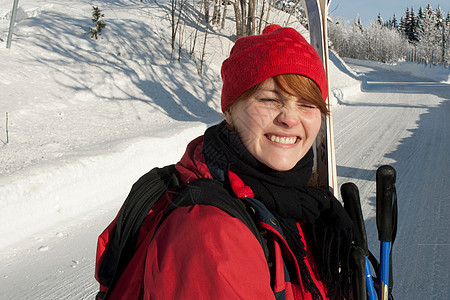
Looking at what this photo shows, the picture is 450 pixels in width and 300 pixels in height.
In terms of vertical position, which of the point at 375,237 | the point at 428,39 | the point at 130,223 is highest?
the point at 428,39

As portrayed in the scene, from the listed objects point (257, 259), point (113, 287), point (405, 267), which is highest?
point (257, 259)

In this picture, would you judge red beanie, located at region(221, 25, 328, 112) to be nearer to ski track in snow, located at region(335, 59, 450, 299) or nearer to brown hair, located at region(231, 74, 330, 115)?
brown hair, located at region(231, 74, 330, 115)

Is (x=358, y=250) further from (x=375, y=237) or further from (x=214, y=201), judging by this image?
(x=375, y=237)

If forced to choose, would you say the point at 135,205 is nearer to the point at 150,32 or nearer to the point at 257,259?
the point at 257,259

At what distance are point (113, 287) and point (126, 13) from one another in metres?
15.8

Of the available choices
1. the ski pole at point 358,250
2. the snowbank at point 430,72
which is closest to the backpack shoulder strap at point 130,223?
the ski pole at point 358,250

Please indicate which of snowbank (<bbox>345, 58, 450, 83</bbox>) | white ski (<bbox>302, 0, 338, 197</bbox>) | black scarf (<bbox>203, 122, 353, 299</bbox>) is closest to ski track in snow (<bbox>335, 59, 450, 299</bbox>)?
white ski (<bbox>302, 0, 338, 197</bbox>)

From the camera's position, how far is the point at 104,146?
531 cm

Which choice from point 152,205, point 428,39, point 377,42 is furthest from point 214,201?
point 377,42

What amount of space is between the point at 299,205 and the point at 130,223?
1.78 feet

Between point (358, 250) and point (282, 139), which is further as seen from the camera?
point (358, 250)

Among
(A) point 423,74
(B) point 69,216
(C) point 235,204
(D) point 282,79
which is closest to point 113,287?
(C) point 235,204

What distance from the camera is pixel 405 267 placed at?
3.32 metres

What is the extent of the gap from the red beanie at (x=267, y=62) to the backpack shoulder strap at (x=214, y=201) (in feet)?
1.17
